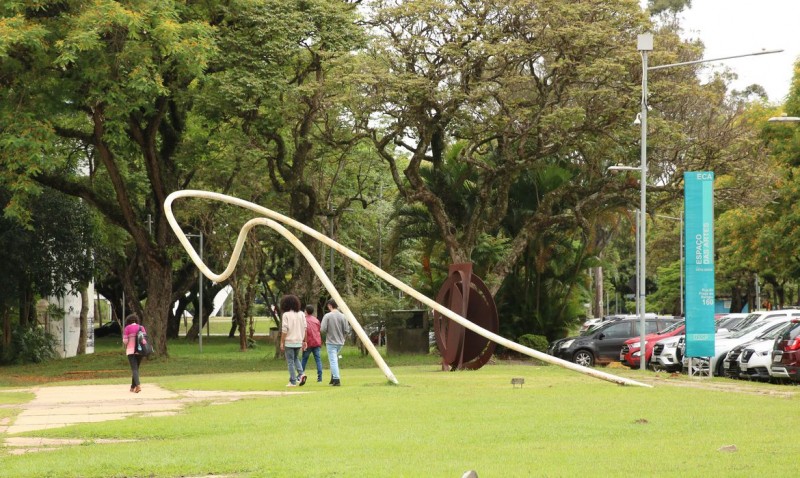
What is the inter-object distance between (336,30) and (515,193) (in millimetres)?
10533

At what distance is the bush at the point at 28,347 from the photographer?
128 ft

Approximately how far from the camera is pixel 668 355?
29344mm

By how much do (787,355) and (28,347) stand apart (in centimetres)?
2652

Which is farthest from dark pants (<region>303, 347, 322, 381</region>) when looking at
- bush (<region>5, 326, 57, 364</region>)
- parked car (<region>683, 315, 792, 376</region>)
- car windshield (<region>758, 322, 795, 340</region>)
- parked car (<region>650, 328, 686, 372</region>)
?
bush (<region>5, 326, 57, 364</region>)

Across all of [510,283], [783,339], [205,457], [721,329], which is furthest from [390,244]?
[205,457]

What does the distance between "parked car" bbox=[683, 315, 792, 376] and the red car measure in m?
2.52

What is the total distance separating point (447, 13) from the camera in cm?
3147

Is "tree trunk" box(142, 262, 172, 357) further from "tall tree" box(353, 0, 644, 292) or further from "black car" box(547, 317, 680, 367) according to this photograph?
"black car" box(547, 317, 680, 367)

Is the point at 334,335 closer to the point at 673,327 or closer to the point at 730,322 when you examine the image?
A: the point at 673,327

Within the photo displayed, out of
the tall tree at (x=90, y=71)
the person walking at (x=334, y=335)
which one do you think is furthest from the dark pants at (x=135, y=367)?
the tall tree at (x=90, y=71)

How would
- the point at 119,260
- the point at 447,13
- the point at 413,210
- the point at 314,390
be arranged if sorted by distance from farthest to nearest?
the point at 119,260 < the point at 413,210 < the point at 447,13 < the point at 314,390

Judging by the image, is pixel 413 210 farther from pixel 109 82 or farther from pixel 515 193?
pixel 109 82

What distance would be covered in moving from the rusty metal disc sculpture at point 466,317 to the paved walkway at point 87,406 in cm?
715

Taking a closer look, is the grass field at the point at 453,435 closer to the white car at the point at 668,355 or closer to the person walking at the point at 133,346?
the person walking at the point at 133,346
